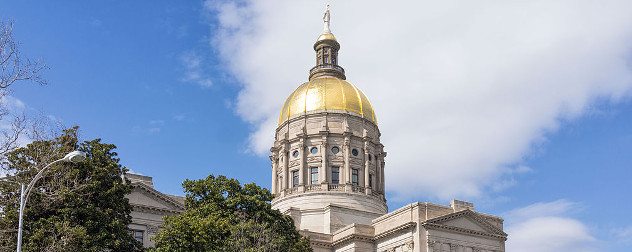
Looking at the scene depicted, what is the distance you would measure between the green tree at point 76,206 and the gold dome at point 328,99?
3538cm

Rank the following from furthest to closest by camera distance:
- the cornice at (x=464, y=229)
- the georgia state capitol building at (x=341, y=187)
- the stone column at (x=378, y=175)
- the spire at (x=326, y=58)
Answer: the spire at (x=326, y=58)
the stone column at (x=378, y=175)
the georgia state capitol building at (x=341, y=187)
the cornice at (x=464, y=229)

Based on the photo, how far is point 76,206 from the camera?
38.9 metres

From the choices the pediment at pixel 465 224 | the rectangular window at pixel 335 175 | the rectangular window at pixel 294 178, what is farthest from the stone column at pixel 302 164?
the pediment at pixel 465 224

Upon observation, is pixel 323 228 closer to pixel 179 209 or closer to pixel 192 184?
pixel 179 209

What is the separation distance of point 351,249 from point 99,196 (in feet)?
87.3

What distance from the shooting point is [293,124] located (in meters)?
77.2

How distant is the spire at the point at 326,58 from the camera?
80875 millimetres

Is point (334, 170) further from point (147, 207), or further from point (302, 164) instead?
point (147, 207)

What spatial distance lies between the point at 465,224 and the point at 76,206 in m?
33.0

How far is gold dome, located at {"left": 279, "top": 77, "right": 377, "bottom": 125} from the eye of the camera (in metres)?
76.3

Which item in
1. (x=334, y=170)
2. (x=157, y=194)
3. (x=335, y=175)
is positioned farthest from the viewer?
(x=334, y=170)

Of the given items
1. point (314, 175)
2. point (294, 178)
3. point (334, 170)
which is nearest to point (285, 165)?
point (294, 178)

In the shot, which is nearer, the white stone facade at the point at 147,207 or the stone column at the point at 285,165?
the white stone facade at the point at 147,207

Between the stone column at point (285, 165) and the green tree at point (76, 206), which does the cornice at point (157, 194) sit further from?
the stone column at point (285, 165)
